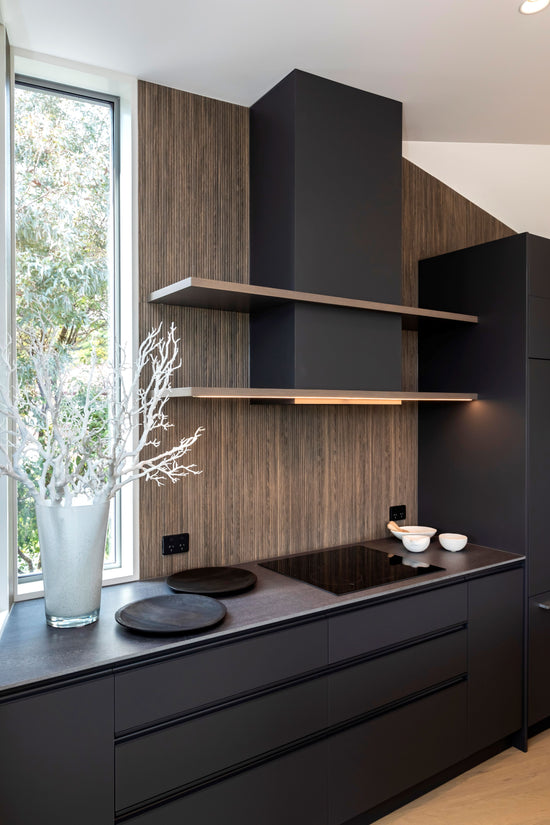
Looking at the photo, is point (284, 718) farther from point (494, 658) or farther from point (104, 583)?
point (494, 658)

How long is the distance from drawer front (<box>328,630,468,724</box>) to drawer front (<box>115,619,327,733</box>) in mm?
154

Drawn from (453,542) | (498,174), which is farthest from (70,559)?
(498,174)

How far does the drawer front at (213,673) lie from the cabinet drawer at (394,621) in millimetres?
82

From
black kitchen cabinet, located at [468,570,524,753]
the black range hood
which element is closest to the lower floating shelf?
the black range hood

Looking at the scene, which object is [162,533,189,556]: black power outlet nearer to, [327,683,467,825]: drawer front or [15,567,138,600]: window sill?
[15,567,138,600]: window sill

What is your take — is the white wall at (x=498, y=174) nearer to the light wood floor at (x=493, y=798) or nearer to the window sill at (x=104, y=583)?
the window sill at (x=104, y=583)

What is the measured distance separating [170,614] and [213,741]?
36 cm

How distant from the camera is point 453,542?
262 centimetres

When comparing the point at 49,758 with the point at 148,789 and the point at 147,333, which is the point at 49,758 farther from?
the point at 147,333

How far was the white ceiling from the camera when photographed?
1856 mm

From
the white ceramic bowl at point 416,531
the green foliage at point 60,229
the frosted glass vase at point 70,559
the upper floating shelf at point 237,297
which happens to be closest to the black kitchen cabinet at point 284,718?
the frosted glass vase at point 70,559

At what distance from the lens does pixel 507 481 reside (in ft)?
8.60

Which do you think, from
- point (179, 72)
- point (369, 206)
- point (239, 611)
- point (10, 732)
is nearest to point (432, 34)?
point (369, 206)

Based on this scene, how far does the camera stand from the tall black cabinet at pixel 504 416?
101 inches
